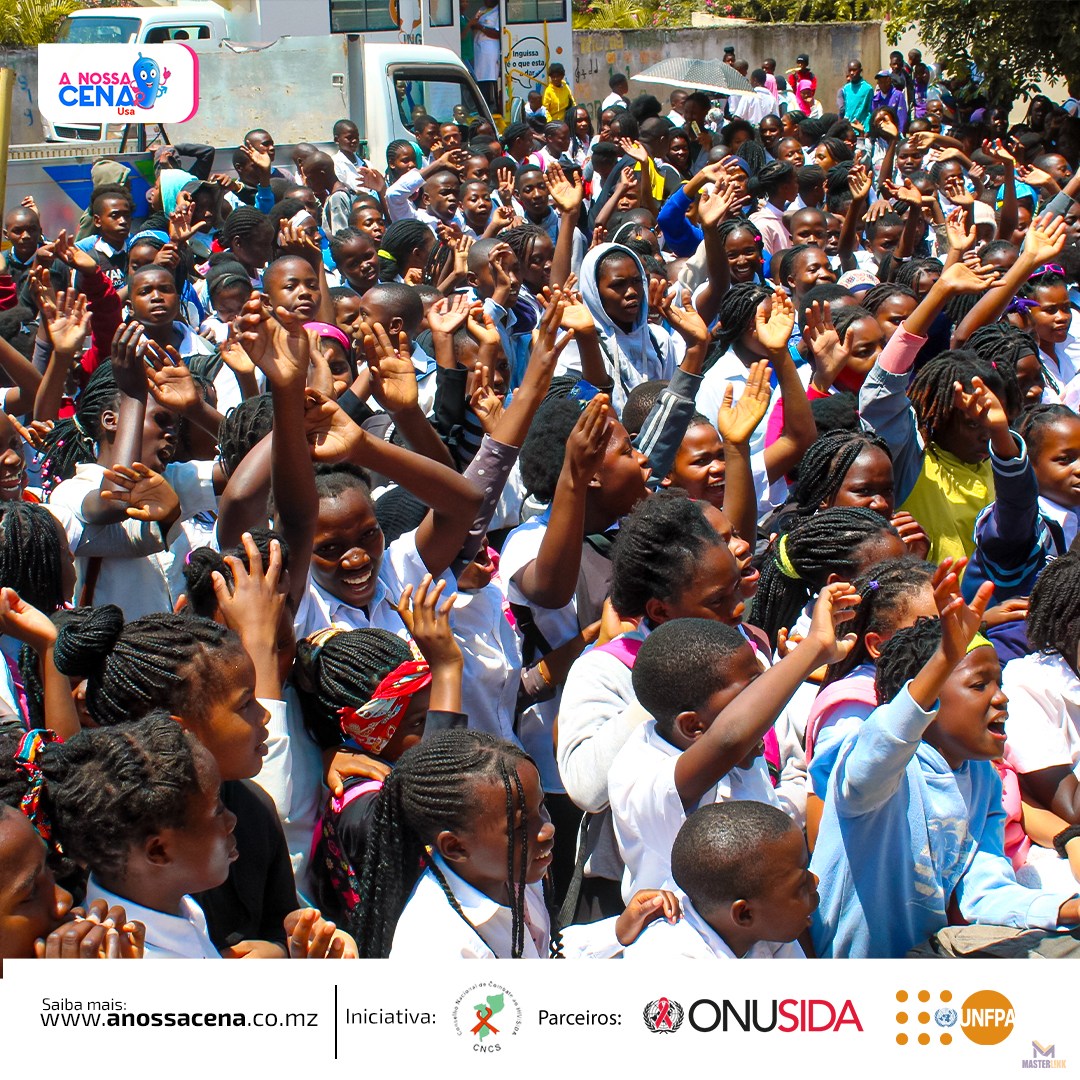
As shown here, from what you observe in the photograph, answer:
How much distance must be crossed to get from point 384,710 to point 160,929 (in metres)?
0.69

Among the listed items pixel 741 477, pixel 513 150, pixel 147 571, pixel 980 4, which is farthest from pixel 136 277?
pixel 980 4

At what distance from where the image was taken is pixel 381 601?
10.9 ft

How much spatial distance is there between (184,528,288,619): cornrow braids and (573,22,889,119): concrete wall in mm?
21344

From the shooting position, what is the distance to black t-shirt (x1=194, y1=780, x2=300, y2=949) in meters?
2.42

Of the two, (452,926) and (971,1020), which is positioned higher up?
(452,926)

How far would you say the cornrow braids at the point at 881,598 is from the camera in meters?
2.97

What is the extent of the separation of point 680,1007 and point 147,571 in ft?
6.65

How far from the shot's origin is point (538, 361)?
368 centimetres

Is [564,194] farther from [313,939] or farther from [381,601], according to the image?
[313,939]

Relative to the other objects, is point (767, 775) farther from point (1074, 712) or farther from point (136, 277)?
point (136, 277)

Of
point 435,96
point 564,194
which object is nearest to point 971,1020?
point 564,194

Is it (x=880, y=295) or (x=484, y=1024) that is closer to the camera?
(x=484, y=1024)

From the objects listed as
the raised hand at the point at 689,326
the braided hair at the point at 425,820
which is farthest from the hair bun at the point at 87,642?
the raised hand at the point at 689,326

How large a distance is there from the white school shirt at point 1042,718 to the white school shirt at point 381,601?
134 centimetres
